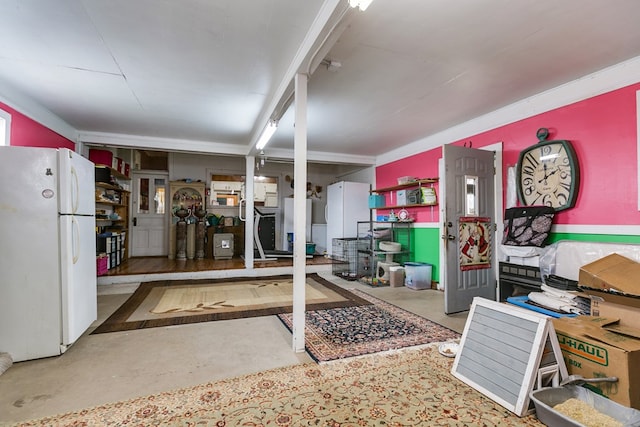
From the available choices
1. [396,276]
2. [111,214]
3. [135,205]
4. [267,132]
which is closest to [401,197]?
[396,276]

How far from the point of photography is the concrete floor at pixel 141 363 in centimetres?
186

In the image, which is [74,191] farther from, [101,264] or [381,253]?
[381,253]

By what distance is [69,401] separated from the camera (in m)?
A: 1.82

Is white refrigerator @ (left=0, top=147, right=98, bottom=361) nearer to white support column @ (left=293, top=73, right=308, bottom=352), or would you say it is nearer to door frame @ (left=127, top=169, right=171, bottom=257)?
white support column @ (left=293, top=73, right=308, bottom=352)

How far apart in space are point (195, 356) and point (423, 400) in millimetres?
1752

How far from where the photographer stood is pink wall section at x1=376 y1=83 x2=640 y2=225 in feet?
8.58

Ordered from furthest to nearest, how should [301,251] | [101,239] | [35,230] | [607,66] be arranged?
[101,239]
[607,66]
[301,251]
[35,230]

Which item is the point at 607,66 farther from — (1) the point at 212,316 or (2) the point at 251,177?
(2) the point at 251,177

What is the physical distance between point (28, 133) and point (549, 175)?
238 inches

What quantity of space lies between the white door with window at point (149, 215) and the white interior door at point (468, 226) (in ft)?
Result: 21.1

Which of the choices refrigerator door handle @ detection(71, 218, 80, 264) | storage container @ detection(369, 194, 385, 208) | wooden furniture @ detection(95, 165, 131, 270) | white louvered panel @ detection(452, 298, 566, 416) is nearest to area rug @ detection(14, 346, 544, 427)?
white louvered panel @ detection(452, 298, 566, 416)

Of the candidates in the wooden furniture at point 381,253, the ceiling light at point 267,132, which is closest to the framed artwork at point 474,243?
the wooden furniture at point 381,253

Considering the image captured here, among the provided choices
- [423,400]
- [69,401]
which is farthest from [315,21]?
[69,401]

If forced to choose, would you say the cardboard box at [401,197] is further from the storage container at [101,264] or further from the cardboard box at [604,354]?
the storage container at [101,264]
